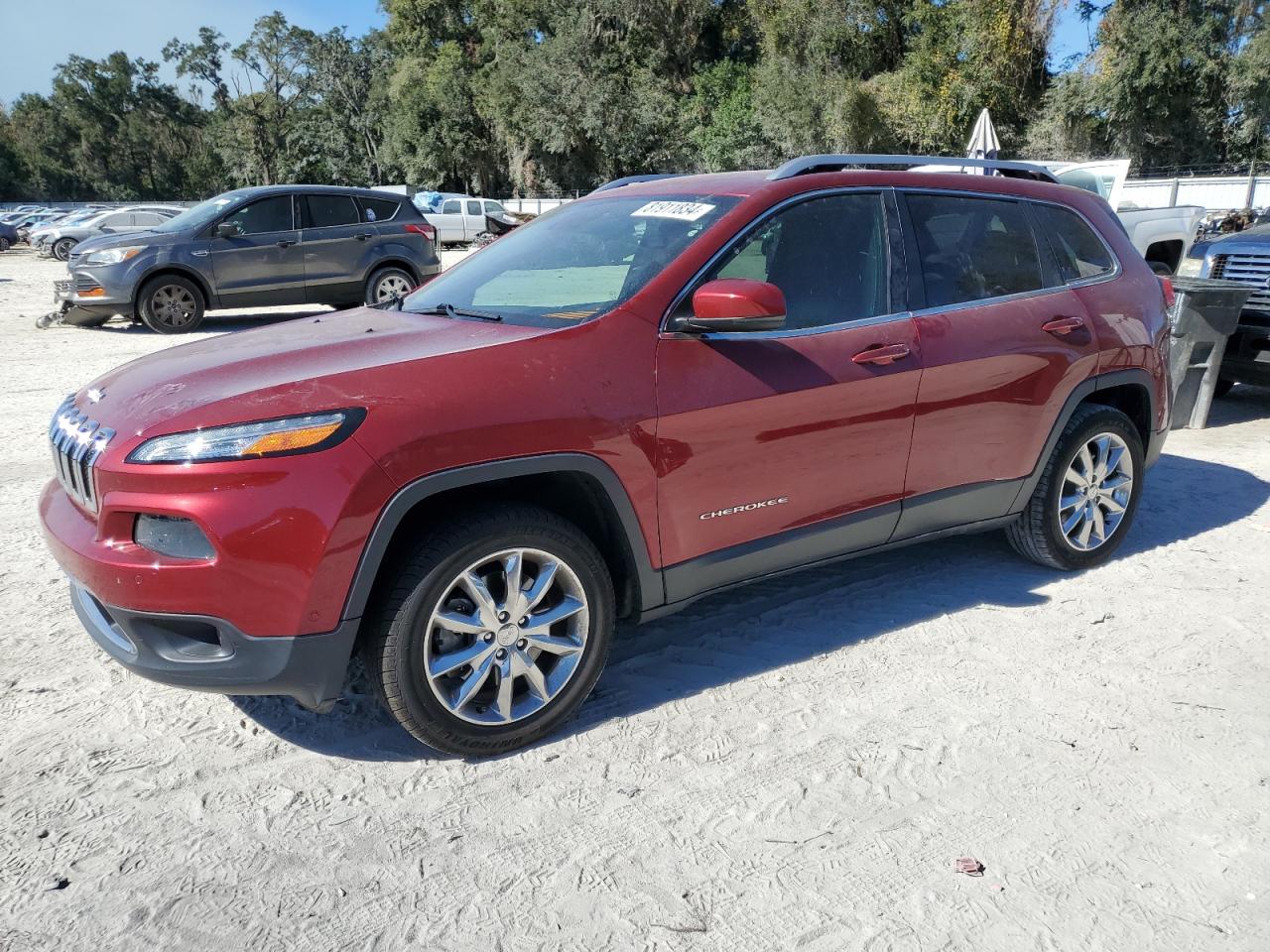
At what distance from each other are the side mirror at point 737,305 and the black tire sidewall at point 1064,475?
74.7 inches

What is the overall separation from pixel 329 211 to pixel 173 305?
2260 millimetres

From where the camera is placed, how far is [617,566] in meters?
3.28

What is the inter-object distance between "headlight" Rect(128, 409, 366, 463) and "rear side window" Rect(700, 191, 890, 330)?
142cm

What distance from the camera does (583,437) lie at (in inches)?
117

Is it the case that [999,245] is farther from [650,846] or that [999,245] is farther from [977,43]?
[977,43]

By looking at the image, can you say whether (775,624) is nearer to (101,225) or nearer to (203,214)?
(203,214)

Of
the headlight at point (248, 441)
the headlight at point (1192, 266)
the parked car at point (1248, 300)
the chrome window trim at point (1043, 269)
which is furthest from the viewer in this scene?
the headlight at point (1192, 266)

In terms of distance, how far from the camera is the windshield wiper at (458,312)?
3432 millimetres

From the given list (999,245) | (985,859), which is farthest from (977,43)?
(985,859)

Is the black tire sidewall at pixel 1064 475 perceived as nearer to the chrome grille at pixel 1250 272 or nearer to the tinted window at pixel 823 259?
the tinted window at pixel 823 259

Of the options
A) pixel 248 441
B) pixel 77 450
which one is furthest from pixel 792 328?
pixel 77 450

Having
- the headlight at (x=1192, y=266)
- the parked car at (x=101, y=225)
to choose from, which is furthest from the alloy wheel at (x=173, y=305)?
the parked car at (x=101, y=225)

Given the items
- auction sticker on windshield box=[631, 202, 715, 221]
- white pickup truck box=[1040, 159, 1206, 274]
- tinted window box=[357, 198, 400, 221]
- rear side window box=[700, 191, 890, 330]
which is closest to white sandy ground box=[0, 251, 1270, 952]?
rear side window box=[700, 191, 890, 330]

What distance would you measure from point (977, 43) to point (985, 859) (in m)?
40.1
